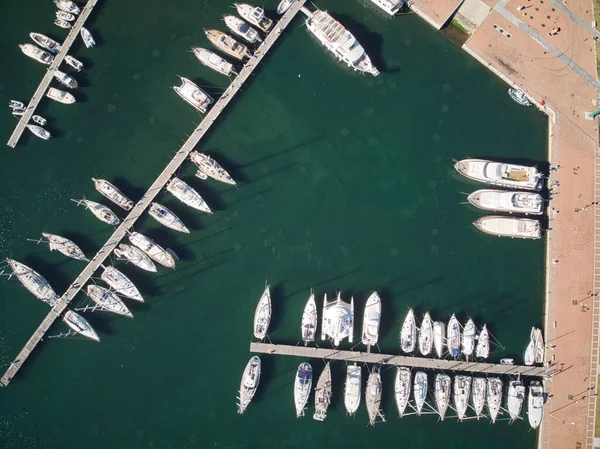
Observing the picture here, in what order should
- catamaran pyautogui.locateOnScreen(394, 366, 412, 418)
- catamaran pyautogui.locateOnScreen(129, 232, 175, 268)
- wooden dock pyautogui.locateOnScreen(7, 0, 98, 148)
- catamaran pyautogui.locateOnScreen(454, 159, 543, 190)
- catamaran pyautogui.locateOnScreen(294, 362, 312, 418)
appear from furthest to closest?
wooden dock pyautogui.locateOnScreen(7, 0, 98, 148), catamaran pyautogui.locateOnScreen(454, 159, 543, 190), catamaran pyautogui.locateOnScreen(394, 366, 412, 418), catamaran pyautogui.locateOnScreen(294, 362, 312, 418), catamaran pyautogui.locateOnScreen(129, 232, 175, 268)

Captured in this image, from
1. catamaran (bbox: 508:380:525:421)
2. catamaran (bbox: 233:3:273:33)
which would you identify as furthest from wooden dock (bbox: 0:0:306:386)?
catamaran (bbox: 508:380:525:421)

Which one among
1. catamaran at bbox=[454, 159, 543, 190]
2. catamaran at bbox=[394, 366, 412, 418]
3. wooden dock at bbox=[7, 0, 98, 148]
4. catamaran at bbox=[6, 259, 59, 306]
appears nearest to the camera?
catamaran at bbox=[6, 259, 59, 306]

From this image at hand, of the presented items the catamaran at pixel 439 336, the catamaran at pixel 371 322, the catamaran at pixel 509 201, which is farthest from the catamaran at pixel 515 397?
the catamaran at pixel 509 201

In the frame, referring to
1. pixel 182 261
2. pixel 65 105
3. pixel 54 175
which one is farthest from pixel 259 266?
pixel 65 105

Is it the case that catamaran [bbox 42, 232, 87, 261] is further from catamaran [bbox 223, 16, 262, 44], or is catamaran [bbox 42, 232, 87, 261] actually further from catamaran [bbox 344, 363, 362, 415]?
catamaran [bbox 344, 363, 362, 415]

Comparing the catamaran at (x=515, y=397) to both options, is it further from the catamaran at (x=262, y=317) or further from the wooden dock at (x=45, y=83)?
the wooden dock at (x=45, y=83)

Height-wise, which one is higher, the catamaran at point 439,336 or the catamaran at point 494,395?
the catamaran at point 439,336
